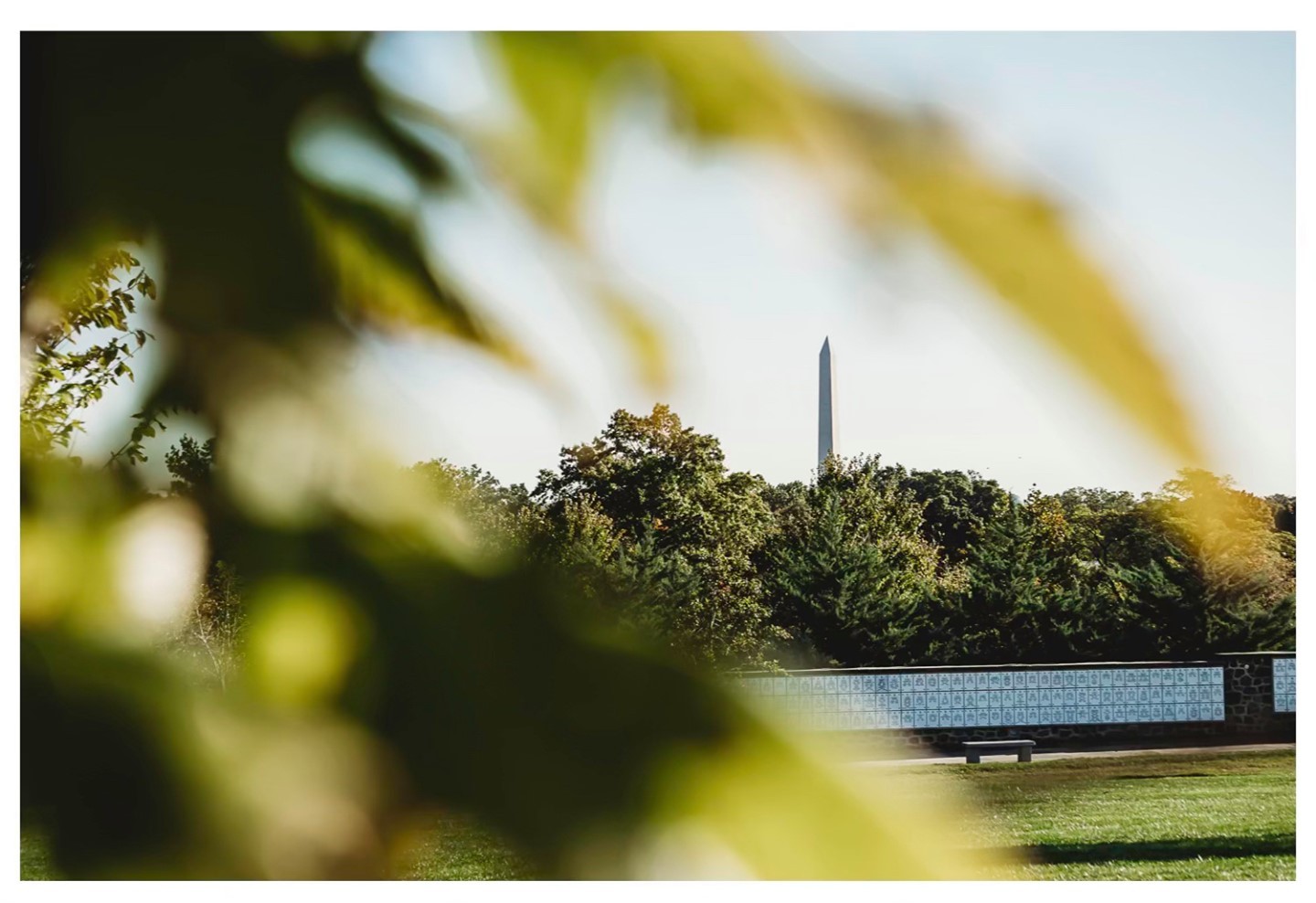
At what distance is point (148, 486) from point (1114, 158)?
9.64 ft

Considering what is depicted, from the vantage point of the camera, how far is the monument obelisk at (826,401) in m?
2.89

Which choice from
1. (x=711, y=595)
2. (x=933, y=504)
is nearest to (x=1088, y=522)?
(x=933, y=504)

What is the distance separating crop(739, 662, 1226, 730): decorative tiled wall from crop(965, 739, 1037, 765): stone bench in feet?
0.24

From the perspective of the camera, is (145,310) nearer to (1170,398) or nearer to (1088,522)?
(1170,398)

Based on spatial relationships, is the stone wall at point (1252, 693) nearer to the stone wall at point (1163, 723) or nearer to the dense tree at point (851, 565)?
the stone wall at point (1163, 723)

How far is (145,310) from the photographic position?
0.24 meters

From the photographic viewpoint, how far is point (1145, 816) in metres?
4.21

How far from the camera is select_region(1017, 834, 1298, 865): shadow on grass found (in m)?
3.71

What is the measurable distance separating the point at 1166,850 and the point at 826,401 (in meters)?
2.18

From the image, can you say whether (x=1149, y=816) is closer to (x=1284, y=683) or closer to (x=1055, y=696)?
(x=1055, y=696)

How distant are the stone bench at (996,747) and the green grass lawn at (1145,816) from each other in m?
0.05

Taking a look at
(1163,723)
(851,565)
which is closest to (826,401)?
(851,565)

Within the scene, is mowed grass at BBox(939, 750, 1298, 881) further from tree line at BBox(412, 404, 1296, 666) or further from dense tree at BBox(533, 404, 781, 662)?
dense tree at BBox(533, 404, 781, 662)

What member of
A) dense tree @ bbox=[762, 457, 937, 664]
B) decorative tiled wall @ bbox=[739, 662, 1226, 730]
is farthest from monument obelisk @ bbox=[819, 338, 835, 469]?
decorative tiled wall @ bbox=[739, 662, 1226, 730]
